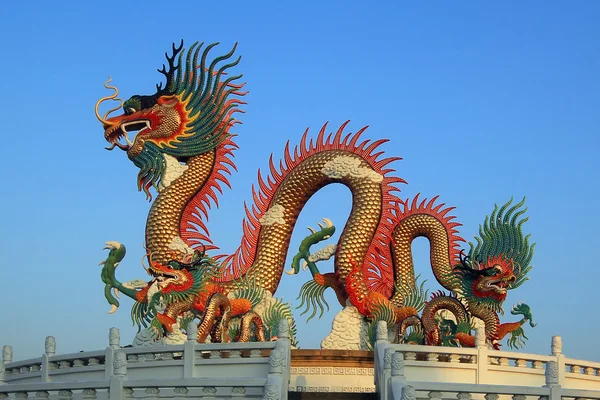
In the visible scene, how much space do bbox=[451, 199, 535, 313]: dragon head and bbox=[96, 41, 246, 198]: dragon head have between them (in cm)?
482

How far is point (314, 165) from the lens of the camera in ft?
57.9

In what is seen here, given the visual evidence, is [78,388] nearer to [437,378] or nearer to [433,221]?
[437,378]

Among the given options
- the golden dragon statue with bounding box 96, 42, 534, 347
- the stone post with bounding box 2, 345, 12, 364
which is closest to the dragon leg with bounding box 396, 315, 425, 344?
the golden dragon statue with bounding box 96, 42, 534, 347

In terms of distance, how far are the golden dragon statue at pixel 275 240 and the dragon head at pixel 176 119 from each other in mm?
18

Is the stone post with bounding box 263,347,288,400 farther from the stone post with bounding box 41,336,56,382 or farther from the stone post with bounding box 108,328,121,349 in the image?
the stone post with bounding box 41,336,56,382

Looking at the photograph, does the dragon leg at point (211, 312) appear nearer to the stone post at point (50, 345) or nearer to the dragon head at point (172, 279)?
the dragon head at point (172, 279)

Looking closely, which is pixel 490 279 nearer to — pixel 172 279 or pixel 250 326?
pixel 250 326

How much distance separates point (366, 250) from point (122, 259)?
4.32 meters

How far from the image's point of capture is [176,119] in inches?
720

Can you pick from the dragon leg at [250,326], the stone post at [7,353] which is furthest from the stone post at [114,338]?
the dragon leg at [250,326]

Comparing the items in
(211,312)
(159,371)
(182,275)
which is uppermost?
(182,275)

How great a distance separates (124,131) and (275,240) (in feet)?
11.1

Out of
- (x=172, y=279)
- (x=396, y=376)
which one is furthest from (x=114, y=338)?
(x=396, y=376)

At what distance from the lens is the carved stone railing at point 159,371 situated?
1065cm
